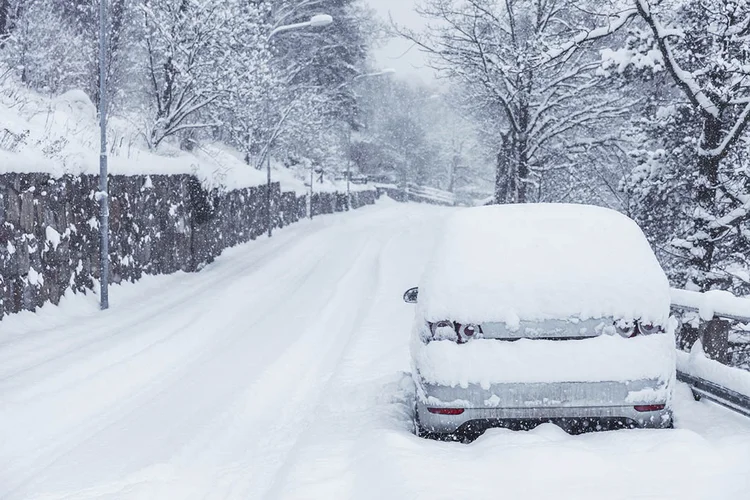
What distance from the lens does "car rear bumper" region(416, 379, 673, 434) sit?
4664 mm

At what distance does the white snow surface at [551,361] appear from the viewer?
4.64 meters

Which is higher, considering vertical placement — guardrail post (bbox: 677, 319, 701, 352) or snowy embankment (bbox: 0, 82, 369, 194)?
snowy embankment (bbox: 0, 82, 369, 194)

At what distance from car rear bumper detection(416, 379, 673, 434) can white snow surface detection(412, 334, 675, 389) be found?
49 millimetres

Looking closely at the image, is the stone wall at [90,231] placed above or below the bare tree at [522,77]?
below

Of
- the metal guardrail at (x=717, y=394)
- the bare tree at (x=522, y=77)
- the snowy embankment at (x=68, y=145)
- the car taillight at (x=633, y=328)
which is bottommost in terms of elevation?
the metal guardrail at (x=717, y=394)

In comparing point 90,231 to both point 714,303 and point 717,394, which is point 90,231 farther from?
point 717,394

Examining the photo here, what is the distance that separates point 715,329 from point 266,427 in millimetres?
3991

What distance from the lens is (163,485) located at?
187 inches

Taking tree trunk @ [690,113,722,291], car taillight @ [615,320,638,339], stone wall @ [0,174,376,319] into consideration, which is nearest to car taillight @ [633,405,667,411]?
car taillight @ [615,320,638,339]

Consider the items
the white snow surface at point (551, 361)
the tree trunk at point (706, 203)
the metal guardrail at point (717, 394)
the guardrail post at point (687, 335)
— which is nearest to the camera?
the white snow surface at point (551, 361)

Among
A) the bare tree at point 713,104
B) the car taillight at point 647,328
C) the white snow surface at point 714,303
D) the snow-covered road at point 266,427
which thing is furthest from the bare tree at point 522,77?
the car taillight at point 647,328

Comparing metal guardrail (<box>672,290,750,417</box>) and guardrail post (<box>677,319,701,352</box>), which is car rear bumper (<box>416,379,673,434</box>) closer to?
metal guardrail (<box>672,290,750,417</box>)

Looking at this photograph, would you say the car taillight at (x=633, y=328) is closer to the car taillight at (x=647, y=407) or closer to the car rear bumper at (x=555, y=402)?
the car rear bumper at (x=555, y=402)

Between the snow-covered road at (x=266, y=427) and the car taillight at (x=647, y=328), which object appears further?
the car taillight at (x=647, y=328)
